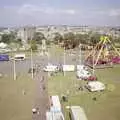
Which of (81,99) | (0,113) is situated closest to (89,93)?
(81,99)

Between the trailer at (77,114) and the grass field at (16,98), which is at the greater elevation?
the trailer at (77,114)

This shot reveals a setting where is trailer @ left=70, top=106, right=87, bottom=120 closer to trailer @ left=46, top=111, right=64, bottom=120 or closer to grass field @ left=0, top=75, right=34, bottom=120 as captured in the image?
trailer @ left=46, top=111, right=64, bottom=120

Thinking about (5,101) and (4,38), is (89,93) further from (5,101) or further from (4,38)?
(4,38)

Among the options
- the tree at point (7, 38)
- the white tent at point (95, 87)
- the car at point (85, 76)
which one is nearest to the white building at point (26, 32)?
the tree at point (7, 38)

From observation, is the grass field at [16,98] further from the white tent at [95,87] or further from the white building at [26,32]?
the white building at [26,32]

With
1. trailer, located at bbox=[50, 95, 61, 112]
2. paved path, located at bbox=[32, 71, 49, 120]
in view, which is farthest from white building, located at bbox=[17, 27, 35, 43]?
trailer, located at bbox=[50, 95, 61, 112]

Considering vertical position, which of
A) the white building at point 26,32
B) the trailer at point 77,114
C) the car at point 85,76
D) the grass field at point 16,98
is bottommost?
the grass field at point 16,98

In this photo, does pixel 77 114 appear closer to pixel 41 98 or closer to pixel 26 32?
pixel 41 98
